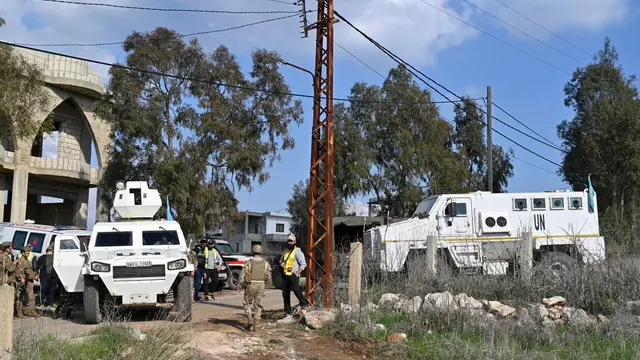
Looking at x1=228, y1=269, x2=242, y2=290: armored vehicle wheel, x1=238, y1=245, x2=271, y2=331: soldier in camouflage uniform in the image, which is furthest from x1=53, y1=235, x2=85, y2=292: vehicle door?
x1=228, y1=269, x2=242, y2=290: armored vehicle wheel

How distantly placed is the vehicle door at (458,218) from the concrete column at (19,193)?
2036 centimetres

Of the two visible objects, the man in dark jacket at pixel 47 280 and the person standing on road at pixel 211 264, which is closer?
the man in dark jacket at pixel 47 280

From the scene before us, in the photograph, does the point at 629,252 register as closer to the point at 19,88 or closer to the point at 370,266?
the point at 370,266

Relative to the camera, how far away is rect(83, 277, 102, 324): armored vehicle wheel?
13.0 metres

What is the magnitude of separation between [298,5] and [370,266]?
6356 millimetres

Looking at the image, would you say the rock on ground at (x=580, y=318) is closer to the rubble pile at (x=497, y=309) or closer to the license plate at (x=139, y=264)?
the rubble pile at (x=497, y=309)

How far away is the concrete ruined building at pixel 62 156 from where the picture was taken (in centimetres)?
3092

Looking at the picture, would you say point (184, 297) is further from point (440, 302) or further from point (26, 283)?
point (440, 302)

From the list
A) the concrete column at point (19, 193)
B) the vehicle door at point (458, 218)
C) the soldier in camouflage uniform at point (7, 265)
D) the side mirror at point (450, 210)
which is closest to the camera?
the soldier in camouflage uniform at point (7, 265)

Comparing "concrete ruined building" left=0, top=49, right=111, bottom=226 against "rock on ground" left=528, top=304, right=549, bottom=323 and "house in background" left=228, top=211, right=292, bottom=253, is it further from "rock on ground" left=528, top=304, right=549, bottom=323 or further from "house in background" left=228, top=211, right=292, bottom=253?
"house in background" left=228, top=211, right=292, bottom=253

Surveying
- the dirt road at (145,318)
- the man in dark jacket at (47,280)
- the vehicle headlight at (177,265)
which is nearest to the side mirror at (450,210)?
the dirt road at (145,318)

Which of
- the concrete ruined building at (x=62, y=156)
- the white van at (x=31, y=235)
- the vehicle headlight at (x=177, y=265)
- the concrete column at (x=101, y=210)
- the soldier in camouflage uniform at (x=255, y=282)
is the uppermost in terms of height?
the concrete ruined building at (x=62, y=156)

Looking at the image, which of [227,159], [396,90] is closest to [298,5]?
[227,159]

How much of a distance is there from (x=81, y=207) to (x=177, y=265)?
25030mm
